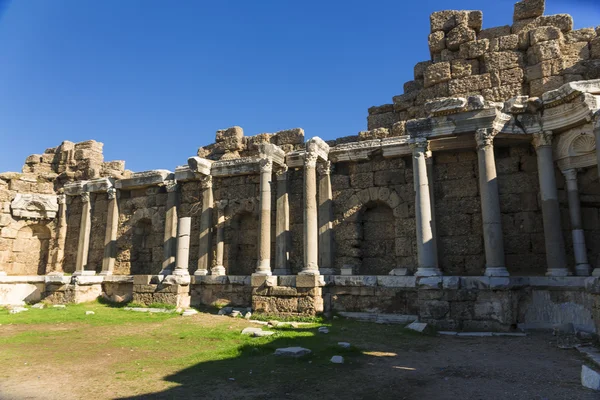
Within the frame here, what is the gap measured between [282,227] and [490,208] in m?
6.05

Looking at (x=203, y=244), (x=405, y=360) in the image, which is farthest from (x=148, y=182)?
(x=405, y=360)

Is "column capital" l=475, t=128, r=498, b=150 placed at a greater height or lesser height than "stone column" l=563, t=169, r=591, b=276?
greater

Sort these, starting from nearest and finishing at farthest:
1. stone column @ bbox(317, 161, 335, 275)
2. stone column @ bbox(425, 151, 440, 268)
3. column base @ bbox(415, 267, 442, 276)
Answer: column base @ bbox(415, 267, 442, 276)
stone column @ bbox(425, 151, 440, 268)
stone column @ bbox(317, 161, 335, 275)

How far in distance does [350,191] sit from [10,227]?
1402 cm

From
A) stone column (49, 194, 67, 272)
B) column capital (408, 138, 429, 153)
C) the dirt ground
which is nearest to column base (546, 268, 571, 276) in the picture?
the dirt ground

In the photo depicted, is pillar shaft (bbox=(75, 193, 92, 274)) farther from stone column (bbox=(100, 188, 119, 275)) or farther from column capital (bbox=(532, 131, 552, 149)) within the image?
column capital (bbox=(532, 131, 552, 149))

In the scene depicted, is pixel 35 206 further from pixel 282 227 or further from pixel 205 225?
pixel 282 227

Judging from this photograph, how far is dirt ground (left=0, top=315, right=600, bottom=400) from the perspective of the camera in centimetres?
532

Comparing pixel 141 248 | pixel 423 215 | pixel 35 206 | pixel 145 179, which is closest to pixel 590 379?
pixel 423 215

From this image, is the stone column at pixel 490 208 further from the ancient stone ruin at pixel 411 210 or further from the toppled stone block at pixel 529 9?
the toppled stone block at pixel 529 9

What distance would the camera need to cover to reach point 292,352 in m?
7.14

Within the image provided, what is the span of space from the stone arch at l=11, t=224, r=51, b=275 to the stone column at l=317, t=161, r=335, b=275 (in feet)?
41.5

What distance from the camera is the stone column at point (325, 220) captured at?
41.2 ft

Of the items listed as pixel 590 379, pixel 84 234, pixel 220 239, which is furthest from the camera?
pixel 84 234
